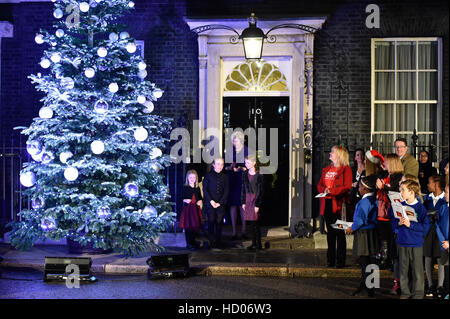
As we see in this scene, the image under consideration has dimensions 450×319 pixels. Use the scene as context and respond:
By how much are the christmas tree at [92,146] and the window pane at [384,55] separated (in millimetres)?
5172

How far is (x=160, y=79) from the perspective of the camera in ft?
44.8

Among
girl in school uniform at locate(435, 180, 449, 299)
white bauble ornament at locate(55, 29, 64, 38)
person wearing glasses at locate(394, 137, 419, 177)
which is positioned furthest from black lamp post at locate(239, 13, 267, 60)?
girl in school uniform at locate(435, 180, 449, 299)

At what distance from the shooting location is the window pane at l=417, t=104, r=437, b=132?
530 inches

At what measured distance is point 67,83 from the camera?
10.4 m

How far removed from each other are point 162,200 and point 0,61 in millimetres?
5631

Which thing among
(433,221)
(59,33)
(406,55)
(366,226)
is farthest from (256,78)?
(433,221)

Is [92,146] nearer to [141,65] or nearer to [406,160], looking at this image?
[141,65]

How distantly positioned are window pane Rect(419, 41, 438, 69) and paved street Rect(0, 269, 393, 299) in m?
5.86

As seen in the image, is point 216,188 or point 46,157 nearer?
point 46,157

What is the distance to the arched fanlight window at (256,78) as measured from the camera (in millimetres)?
13562

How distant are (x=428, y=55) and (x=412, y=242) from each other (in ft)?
21.2

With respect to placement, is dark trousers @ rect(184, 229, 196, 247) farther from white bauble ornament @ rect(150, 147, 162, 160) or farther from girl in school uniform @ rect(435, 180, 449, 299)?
girl in school uniform @ rect(435, 180, 449, 299)
